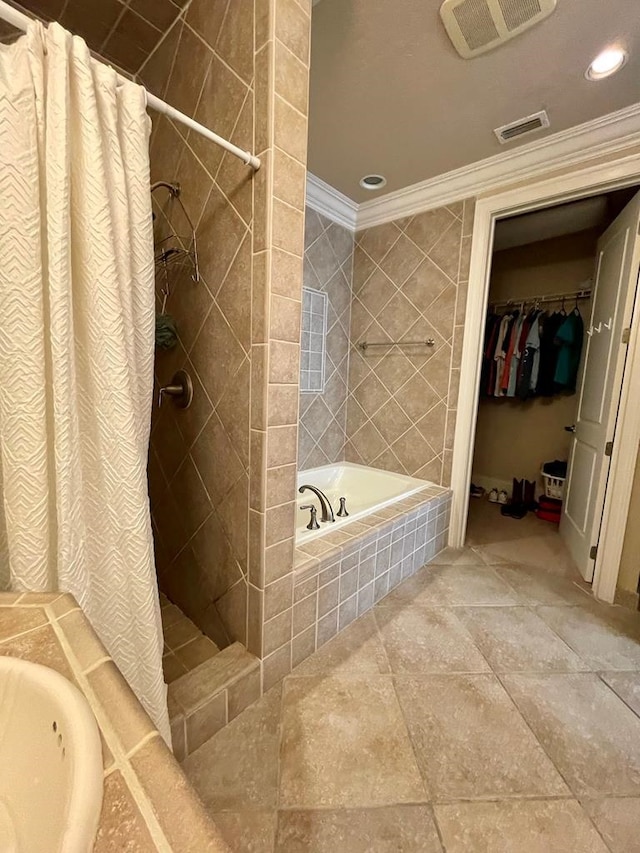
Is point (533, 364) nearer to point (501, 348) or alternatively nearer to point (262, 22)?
point (501, 348)

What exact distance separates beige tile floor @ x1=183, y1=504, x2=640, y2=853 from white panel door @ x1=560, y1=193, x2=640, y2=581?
1.73 feet

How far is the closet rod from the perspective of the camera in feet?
9.70

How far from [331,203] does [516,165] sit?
3.75 feet

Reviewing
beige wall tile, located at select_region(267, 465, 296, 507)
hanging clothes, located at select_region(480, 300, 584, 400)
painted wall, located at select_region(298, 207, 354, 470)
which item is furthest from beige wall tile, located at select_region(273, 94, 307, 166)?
hanging clothes, located at select_region(480, 300, 584, 400)

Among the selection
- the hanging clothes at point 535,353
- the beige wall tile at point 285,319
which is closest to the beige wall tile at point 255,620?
the beige wall tile at point 285,319

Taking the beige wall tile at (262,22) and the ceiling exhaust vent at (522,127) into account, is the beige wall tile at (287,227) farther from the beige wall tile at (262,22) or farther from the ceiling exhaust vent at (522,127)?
the ceiling exhaust vent at (522,127)

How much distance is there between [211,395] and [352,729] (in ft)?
3.96

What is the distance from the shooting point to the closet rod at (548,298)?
2956mm

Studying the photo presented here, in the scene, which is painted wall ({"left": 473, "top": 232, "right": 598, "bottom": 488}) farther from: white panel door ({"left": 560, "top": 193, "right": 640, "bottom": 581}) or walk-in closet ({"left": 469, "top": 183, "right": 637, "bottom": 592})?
white panel door ({"left": 560, "top": 193, "right": 640, "bottom": 581})

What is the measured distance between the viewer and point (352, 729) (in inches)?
45.1

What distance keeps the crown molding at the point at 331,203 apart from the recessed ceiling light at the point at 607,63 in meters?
1.40

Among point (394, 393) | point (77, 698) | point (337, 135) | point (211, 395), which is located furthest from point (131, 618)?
point (337, 135)

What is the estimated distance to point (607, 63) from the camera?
4.63ft

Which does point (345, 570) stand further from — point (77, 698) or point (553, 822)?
point (77, 698)
